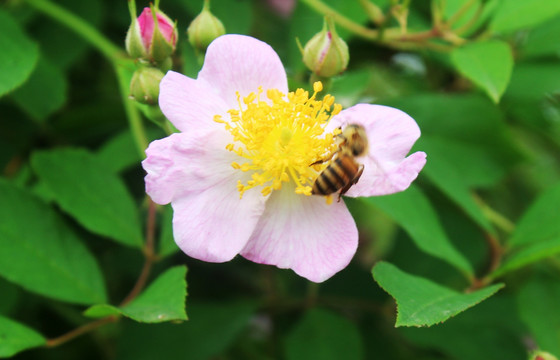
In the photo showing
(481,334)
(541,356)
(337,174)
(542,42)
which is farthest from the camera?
(542,42)

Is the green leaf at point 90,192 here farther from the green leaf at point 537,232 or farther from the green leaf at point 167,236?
the green leaf at point 537,232

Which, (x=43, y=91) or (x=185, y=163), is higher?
(x=185, y=163)

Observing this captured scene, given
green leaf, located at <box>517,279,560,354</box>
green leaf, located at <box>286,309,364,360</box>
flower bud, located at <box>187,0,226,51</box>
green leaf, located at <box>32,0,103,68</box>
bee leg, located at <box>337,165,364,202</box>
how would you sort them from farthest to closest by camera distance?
green leaf, located at <box>32,0,103,68</box> < green leaf, located at <box>286,309,364,360</box> < green leaf, located at <box>517,279,560,354</box> < flower bud, located at <box>187,0,226,51</box> < bee leg, located at <box>337,165,364,202</box>

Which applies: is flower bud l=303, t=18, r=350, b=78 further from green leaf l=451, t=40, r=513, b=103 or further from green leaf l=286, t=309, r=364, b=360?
green leaf l=286, t=309, r=364, b=360

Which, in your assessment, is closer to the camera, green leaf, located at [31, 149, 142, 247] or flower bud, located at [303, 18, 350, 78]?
flower bud, located at [303, 18, 350, 78]

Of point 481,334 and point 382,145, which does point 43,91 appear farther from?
point 481,334

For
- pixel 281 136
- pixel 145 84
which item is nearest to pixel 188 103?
pixel 145 84

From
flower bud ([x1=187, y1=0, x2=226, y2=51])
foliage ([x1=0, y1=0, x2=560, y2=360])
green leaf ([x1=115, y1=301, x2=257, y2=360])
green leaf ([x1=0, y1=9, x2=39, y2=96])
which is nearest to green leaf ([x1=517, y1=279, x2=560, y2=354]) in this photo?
foliage ([x1=0, y1=0, x2=560, y2=360])

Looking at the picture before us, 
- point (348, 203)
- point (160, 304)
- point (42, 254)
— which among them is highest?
point (160, 304)
